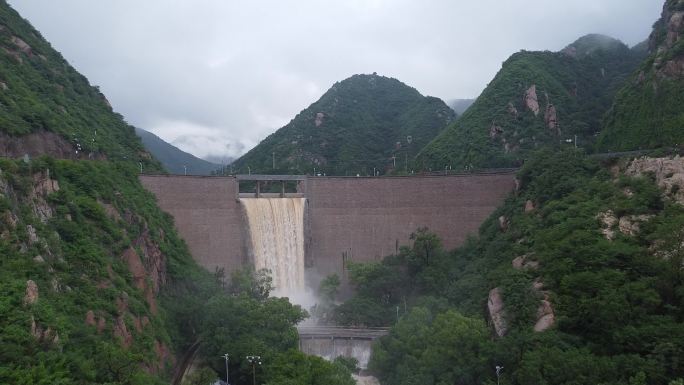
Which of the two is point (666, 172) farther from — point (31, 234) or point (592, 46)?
point (592, 46)

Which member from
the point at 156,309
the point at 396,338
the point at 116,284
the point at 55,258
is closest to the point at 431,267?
the point at 396,338

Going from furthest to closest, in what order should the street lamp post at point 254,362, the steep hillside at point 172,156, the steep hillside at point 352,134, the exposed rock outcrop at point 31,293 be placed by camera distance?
the steep hillside at point 172,156
the steep hillside at point 352,134
the street lamp post at point 254,362
the exposed rock outcrop at point 31,293

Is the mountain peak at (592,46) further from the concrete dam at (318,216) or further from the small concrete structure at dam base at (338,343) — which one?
the small concrete structure at dam base at (338,343)

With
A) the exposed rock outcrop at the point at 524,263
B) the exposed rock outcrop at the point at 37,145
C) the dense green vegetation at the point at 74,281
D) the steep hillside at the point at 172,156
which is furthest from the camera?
the steep hillside at the point at 172,156

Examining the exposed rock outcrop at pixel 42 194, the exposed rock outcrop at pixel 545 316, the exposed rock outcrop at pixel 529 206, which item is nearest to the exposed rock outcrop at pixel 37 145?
the exposed rock outcrop at pixel 42 194

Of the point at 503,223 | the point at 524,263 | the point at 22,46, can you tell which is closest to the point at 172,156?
the point at 22,46

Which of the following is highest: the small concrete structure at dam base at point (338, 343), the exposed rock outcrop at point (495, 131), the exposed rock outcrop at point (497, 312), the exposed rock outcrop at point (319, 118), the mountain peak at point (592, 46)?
the mountain peak at point (592, 46)

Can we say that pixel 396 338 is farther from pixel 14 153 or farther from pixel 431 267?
pixel 14 153
